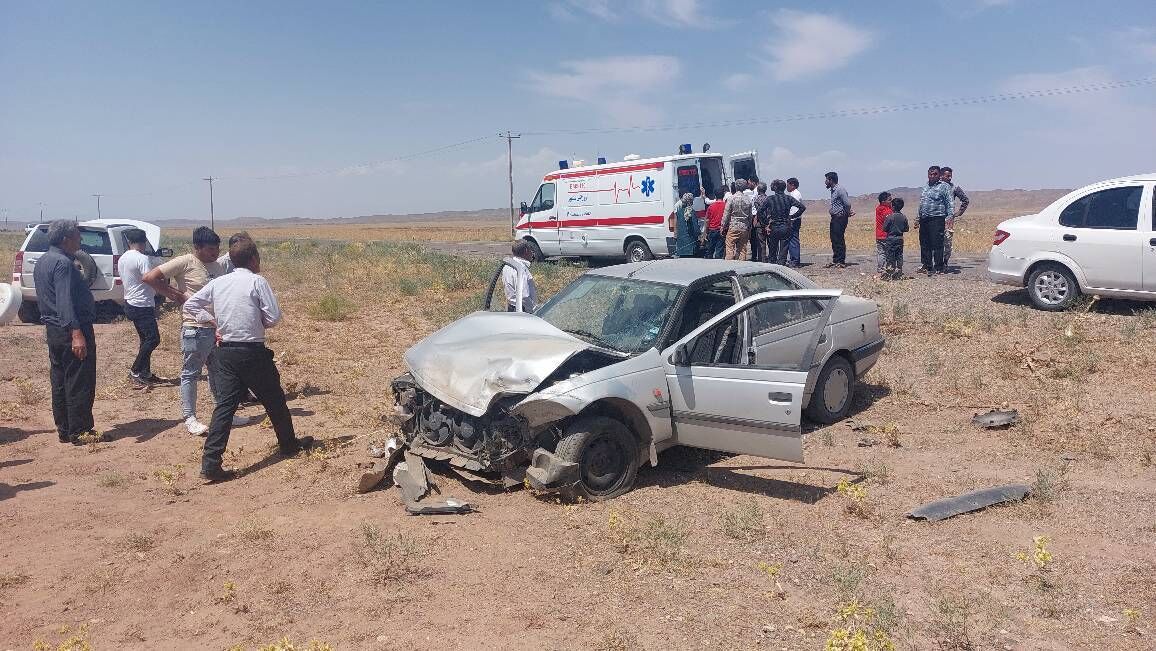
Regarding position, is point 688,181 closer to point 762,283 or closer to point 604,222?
point 604,222

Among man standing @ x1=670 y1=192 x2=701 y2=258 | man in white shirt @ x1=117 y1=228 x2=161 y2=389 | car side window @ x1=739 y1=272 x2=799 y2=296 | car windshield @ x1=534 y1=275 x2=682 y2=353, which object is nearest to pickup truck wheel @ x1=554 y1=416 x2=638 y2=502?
car windshield @ x1=534 y1=275 x2=682 y2=353

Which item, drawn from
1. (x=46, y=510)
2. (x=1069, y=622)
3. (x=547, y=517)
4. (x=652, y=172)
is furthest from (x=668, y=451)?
(x=652, y=172)

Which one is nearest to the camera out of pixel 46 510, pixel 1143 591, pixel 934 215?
pixel 1143 591

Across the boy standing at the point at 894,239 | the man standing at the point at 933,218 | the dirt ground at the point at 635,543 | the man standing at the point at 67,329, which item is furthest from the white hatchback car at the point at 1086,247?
the man standing at the point at 67,329

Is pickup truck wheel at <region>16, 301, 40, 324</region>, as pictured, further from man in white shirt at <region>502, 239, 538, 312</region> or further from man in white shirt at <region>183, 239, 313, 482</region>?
man in white shirt at <region>502, 239, 538, 312</region>

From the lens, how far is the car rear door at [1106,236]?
9836 millimetres

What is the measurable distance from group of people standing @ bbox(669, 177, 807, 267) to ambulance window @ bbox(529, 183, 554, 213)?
15.6 feet

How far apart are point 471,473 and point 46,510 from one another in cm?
293

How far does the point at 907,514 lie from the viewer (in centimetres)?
527

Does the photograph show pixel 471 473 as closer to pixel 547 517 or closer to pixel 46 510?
pixel 547 517

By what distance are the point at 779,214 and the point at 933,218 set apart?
2.54 m

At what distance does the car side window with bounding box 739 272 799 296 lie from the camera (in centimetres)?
663

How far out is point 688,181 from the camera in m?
16.7

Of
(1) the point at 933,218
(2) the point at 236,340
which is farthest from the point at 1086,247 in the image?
(2) the point at 236,340
